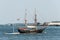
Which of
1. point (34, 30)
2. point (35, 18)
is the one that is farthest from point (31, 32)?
point (35, 18)

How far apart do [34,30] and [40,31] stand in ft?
6.65

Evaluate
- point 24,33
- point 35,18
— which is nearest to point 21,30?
point 24,33

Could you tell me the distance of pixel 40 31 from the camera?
10638cm

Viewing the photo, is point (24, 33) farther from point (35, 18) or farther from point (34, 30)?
point (35, 18)

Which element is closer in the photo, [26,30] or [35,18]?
[26,30]

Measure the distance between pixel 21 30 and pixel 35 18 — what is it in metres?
32.9

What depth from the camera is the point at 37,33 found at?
106375 millimetres

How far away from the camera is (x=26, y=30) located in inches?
4122

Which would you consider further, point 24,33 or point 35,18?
point 35,18

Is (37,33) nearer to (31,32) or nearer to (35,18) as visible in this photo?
(31,32)

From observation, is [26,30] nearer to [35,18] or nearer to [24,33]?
[24,33]

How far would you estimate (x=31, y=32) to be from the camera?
350 feet

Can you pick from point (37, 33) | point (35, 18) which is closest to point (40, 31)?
point (37, 33)

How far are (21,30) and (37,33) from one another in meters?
5.66
